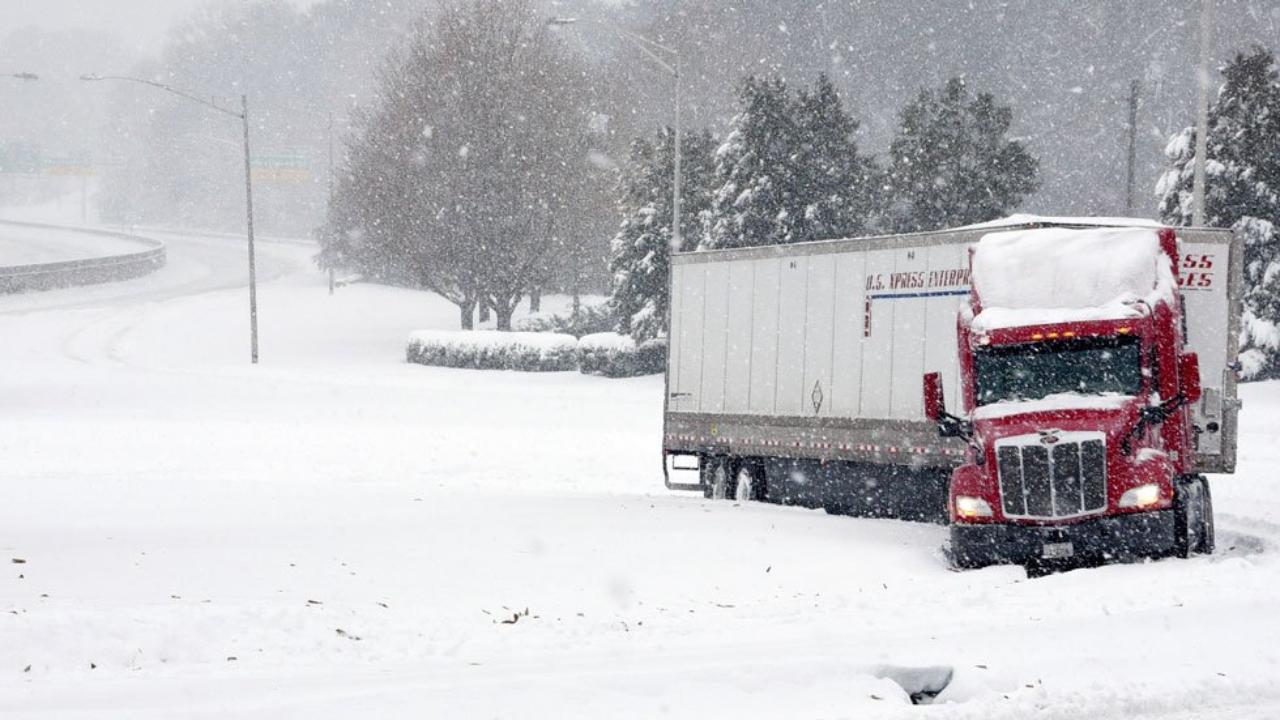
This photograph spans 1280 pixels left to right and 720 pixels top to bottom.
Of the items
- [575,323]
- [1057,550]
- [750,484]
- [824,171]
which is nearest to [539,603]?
[1057,550]

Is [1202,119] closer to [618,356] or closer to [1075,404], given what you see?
[1075,404]

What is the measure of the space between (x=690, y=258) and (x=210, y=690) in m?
14.4

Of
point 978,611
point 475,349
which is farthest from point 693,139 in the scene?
point 978,611

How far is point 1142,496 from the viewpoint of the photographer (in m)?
13.9

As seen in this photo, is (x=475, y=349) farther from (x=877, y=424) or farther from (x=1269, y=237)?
(x=877, y=424)

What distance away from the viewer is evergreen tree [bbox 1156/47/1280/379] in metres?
39.9

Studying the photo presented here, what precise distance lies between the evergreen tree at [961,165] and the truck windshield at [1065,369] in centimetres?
3307

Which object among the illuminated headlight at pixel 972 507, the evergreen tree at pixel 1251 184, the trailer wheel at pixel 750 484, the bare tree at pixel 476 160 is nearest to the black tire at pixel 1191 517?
the illuminated headlight at pixel 972 507

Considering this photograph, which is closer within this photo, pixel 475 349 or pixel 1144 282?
pixel 1144 282

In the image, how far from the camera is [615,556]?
15.3 meters

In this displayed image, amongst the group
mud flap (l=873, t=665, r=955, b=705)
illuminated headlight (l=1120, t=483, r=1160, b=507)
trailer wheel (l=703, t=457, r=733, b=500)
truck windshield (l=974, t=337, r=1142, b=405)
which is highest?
truck windshield (l=974, t=337, r=1142, b=405)

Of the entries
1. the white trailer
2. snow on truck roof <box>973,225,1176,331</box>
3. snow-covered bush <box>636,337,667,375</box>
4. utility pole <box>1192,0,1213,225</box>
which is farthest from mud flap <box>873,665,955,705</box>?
snow-covered bush <box>636,337,667,375</box>

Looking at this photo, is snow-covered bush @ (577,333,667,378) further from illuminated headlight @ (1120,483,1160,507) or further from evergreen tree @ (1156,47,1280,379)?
illuminated headlight @ (1120,483,1160,507)

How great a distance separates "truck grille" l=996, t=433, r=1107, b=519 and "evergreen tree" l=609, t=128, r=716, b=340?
1383 inches
